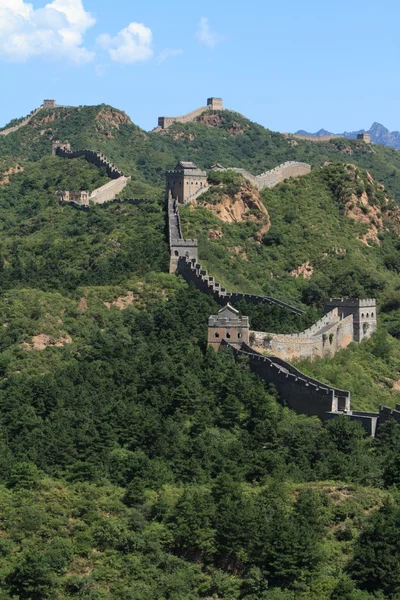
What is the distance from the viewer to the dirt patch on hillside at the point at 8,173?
12612 cm

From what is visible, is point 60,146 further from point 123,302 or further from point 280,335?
point 280,335

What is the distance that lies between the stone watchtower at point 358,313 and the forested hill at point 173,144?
48870 millimetres

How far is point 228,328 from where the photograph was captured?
75.6m

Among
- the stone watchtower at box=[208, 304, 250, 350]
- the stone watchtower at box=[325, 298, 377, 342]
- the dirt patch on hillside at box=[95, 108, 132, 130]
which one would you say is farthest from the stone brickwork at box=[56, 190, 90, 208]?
the stone watchtower at box=[208, 304, 250, 350]

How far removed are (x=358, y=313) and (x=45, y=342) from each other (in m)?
17.3

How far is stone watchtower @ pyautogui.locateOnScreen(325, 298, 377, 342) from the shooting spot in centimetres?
8106

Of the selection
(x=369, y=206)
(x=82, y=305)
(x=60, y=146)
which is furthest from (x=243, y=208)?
(x=60, y=146)

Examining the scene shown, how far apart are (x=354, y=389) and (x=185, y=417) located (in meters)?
9.55

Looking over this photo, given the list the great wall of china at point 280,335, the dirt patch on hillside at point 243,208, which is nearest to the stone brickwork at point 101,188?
the great wall of china at point 280,335

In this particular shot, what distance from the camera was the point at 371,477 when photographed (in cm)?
6144

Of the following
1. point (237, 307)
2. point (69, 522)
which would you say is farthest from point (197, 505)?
point (237, 307)

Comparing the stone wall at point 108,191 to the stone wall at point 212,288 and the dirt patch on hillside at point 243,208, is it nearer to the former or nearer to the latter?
the dirt patch on hillside at point 243,208

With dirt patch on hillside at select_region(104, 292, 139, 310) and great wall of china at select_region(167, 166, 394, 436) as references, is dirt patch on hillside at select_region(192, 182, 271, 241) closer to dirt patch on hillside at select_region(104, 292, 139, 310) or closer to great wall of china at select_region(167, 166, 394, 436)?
great wall of china at select_region(167, 166, 394, 436)

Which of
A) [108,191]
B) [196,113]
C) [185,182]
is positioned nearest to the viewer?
[185,182]
